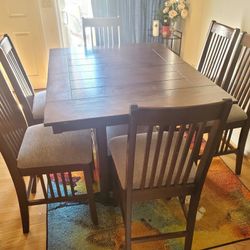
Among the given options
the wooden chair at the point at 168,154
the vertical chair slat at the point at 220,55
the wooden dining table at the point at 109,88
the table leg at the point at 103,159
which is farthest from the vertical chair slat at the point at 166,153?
the vertical chair slat at the point at 220,55

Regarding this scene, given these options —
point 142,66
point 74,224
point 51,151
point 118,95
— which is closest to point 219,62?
point 142,66

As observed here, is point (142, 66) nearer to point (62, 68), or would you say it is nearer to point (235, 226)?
point (62, 68)

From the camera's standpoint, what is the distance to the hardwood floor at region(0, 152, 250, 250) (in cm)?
147

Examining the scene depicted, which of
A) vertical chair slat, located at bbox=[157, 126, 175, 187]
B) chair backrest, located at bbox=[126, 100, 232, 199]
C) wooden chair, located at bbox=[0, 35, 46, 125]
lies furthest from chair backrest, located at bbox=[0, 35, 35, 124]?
vertical chair slat, located at bbox=[157, 126, 175, 187]

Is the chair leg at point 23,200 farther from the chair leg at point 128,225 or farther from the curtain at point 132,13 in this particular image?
the curtain at point 132,13

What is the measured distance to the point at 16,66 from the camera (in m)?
1.82

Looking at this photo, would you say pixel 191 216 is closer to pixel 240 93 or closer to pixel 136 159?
pixel 136 159

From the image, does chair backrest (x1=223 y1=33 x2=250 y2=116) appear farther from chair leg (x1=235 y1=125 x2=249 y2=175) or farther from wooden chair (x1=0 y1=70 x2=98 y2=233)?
wooden chair (x1=0 y1=70 x2=98 y2=233)

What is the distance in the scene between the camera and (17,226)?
1590mm

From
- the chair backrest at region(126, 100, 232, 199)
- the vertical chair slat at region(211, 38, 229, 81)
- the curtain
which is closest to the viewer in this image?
the chair backrest at region(126, 100, 232, 199)

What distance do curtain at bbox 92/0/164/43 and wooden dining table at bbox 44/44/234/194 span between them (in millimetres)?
1465

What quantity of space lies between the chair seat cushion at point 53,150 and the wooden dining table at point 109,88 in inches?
4.3

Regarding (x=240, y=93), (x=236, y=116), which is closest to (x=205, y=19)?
(x=240, y=93)

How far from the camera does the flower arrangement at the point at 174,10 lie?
302cm
